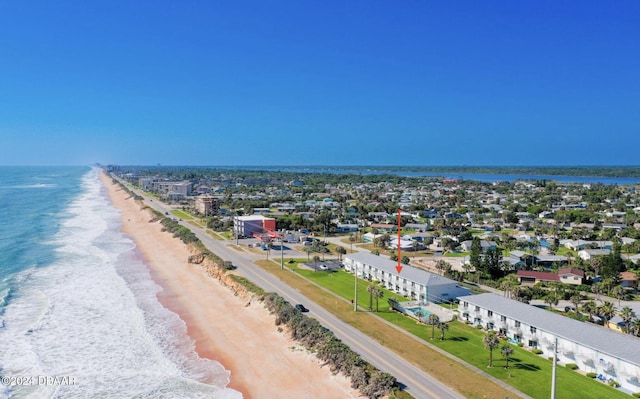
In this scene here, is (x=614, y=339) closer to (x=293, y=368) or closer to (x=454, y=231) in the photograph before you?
(x=293, y=368)

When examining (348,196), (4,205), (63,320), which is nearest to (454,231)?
(63,320)

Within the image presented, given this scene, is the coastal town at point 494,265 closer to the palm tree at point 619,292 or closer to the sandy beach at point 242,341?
the palm tree at point 619,292

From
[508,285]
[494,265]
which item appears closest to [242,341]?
[508,285]

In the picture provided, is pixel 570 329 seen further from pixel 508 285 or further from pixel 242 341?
pixel 242 341

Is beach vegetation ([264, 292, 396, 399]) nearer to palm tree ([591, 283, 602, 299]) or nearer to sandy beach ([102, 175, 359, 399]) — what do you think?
sandy beach ([102, 175, 359, 399])

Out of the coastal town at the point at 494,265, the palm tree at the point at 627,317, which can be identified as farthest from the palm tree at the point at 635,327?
the palm tree at the point at 627,317

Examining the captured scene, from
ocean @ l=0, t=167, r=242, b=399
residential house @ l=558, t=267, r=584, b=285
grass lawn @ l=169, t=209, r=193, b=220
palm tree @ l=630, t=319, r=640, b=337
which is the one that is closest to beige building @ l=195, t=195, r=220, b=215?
grass lawn @ l=169, t=209, r=193, b=220
